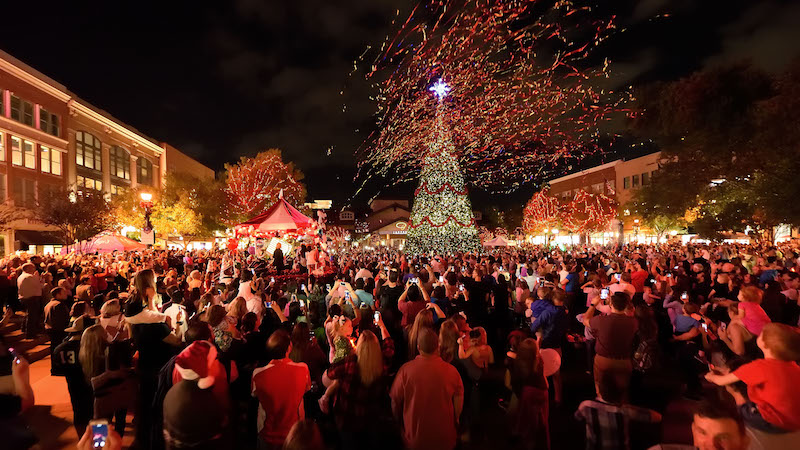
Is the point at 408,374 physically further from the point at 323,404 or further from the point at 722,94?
the point at 722,94

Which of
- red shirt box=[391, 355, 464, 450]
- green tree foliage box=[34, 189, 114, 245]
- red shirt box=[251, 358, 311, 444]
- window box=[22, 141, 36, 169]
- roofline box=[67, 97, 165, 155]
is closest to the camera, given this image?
red shirt box=[391, 355, 464, 450]

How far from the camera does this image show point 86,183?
35094mm

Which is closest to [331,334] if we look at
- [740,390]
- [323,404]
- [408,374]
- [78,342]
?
[323,404]

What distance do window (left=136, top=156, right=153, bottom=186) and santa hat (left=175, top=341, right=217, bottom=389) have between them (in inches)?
1916

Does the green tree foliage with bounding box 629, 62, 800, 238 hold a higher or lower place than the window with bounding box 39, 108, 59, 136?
lower

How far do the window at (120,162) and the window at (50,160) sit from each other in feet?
26.2

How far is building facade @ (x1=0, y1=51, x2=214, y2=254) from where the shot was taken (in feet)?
86.6

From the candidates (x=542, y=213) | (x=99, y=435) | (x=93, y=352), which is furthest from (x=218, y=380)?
(x=542, y=213)

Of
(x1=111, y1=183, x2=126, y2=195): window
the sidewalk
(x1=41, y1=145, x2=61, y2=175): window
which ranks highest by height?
(x1=41, y1=145, x2=61, y2=175): window

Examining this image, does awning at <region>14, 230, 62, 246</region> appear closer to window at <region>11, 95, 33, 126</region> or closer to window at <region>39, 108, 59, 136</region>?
window at <region>11, 95, 33, 126</region>

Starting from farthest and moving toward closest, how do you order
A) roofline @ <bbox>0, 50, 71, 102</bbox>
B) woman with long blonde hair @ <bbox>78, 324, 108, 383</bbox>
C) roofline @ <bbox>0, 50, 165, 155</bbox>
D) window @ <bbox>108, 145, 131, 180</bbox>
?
window @ <bbox>108, 145, 131, 180</bbox>, roofline @ <bbox>0, 50, 165, 155</bbox>, roofline @ <bbox>0, 50, 71, 102</bbox>, woman with long blonde hair @ <bbox>78, 324, 108, 383</bbox>

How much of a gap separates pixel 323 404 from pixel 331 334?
116cm

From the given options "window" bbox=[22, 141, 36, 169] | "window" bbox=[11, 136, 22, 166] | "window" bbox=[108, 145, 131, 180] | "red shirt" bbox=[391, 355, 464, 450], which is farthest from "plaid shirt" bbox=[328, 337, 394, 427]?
"window" bbox=[108, 145, 131, 180]

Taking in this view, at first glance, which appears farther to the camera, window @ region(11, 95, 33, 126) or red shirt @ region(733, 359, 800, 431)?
window @ region(11, 95, 33, 126)
